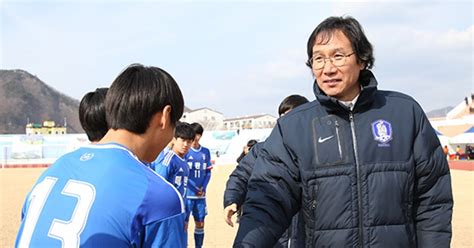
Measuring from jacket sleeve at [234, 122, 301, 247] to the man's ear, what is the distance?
2.07 ft

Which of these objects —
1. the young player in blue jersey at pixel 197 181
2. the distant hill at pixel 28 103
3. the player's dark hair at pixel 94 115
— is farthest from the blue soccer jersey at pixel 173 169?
the distant hill at pixel 28 103

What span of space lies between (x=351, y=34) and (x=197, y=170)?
6709 millimetres

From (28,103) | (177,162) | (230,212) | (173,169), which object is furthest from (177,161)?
(28,103)

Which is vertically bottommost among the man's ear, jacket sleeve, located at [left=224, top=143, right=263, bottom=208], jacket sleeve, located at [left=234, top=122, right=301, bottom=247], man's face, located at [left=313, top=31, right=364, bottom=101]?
jacket sleeve, located at [left=224, top=143, right=263, bottom=208]

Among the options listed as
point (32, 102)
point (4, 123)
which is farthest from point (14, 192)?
point (32, 102)

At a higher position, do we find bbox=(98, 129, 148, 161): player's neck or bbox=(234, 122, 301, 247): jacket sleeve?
bbox=(98, 129, 148, 161): player's neck

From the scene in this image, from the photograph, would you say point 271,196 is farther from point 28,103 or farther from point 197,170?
point 28,103

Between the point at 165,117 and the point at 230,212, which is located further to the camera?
the point at 230,212

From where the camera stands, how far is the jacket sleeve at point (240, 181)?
393 centimetres

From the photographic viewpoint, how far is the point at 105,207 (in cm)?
169

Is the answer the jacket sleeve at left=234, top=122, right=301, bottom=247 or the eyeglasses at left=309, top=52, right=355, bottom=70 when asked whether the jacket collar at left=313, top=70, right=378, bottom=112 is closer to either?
the eyeglasses at left=309, top=52, right=355, bottom=70

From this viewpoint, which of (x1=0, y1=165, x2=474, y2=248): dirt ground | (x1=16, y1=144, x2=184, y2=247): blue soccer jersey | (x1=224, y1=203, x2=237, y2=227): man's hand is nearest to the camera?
(x1=16, y1=144, x2=184, y2=247): blue soccer jersey

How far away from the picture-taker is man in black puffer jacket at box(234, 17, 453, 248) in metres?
2.27

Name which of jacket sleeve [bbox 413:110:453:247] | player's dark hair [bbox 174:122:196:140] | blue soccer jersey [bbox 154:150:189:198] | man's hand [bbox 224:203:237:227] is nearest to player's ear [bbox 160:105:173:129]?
jacket sleeve [bbox 413:110:453:247]
